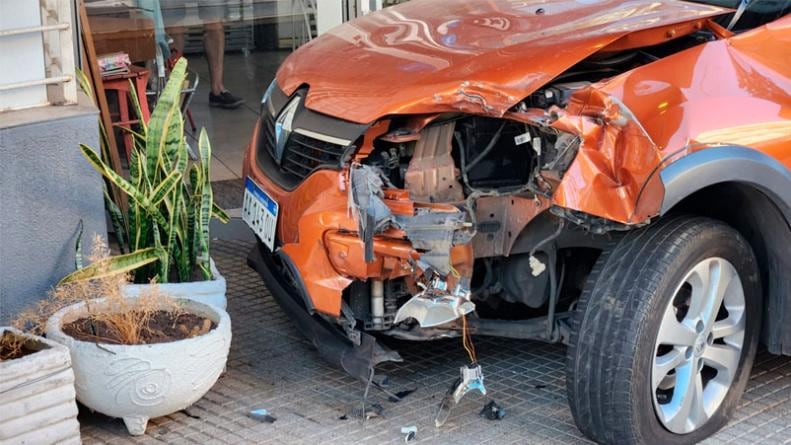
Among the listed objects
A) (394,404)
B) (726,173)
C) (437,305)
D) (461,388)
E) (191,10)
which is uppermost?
(191,10)

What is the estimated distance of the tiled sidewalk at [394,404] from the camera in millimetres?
4227

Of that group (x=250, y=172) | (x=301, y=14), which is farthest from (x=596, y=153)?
(x=301, y=14)

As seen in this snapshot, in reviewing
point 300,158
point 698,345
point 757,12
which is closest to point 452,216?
point 300,158

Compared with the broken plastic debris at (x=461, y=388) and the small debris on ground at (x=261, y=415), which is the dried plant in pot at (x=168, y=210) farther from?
the broken plastic debris at (x=461, y=388)

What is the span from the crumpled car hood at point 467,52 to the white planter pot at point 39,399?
135 cm

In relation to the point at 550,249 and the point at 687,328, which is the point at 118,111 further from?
the point at 687,328

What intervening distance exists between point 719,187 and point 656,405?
83cm

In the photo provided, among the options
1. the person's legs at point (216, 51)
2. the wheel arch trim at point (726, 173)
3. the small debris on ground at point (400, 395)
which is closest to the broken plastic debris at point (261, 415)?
the small debris on ground at point (400, 395)

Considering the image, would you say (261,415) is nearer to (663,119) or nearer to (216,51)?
(663,119)

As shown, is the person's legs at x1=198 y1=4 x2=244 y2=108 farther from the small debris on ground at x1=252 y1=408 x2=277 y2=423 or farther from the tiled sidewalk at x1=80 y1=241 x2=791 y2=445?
the small debris on ground at x1=252 y1=408 x2=277 y2=423

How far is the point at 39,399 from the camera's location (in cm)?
391

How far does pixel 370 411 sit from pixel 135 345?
93 cm

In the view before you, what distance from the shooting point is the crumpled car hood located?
4.07 m

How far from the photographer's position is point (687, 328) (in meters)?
4.04
